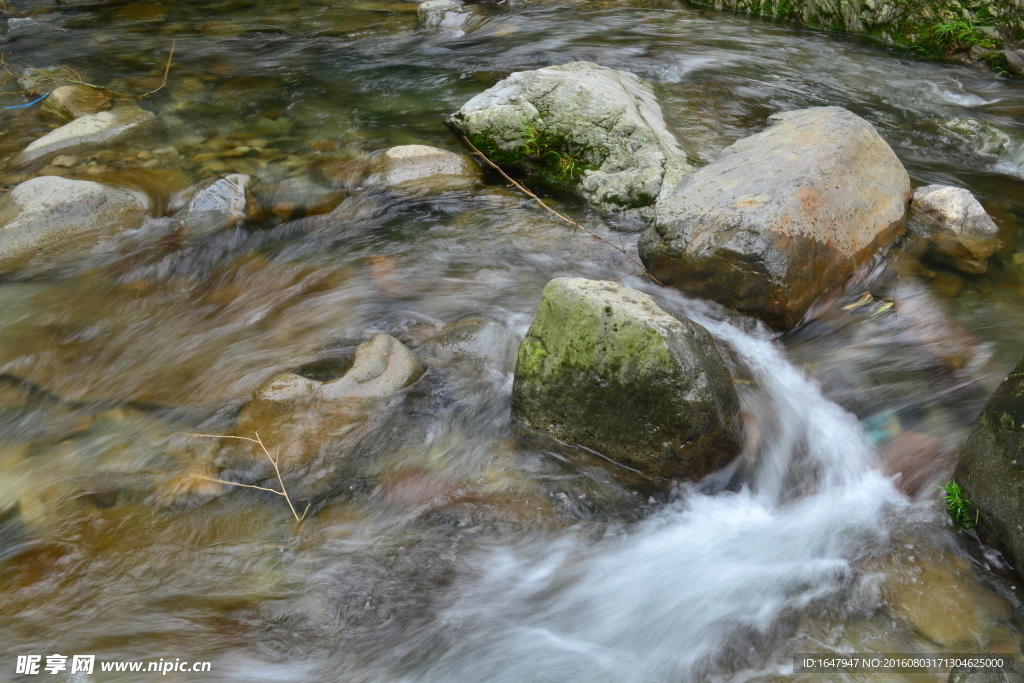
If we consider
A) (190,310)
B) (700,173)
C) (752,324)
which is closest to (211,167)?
(190,310)

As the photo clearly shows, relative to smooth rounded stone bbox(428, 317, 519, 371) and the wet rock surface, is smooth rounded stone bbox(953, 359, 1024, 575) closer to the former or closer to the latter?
smooth rounded stone bbox(428, 317, 519, 371)

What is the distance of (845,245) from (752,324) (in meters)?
0.76

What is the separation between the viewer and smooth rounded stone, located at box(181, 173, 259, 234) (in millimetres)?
5467

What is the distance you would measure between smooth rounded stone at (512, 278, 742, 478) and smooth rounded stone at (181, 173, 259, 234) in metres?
3.35

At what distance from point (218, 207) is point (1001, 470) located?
5.51m

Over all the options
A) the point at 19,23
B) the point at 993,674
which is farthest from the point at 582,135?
the point at 19,23

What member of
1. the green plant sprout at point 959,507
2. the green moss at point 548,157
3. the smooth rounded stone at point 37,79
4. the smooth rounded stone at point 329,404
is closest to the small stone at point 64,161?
the smooth rounded stone at point 37,79

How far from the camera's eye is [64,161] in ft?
20.9

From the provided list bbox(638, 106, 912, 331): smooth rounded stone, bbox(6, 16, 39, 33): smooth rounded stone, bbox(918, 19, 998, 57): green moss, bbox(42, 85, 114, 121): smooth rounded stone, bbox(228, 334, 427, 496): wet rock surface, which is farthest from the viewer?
bbox(6, 16, 39, 33): smooth rounded stone

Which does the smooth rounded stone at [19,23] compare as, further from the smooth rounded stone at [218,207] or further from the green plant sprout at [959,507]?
the green plant sprout at [959,507]

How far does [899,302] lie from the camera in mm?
4340

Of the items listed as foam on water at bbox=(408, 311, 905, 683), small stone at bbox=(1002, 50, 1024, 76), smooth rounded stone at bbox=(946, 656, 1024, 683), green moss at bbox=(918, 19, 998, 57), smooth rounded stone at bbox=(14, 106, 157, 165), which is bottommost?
foam on water at bbox=(408, 311, 905, 683)

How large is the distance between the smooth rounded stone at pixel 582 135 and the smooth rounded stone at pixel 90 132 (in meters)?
3.50

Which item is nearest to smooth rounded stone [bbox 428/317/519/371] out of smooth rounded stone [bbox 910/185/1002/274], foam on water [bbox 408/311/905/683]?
foam on water [bbox 408/311/905/683]
